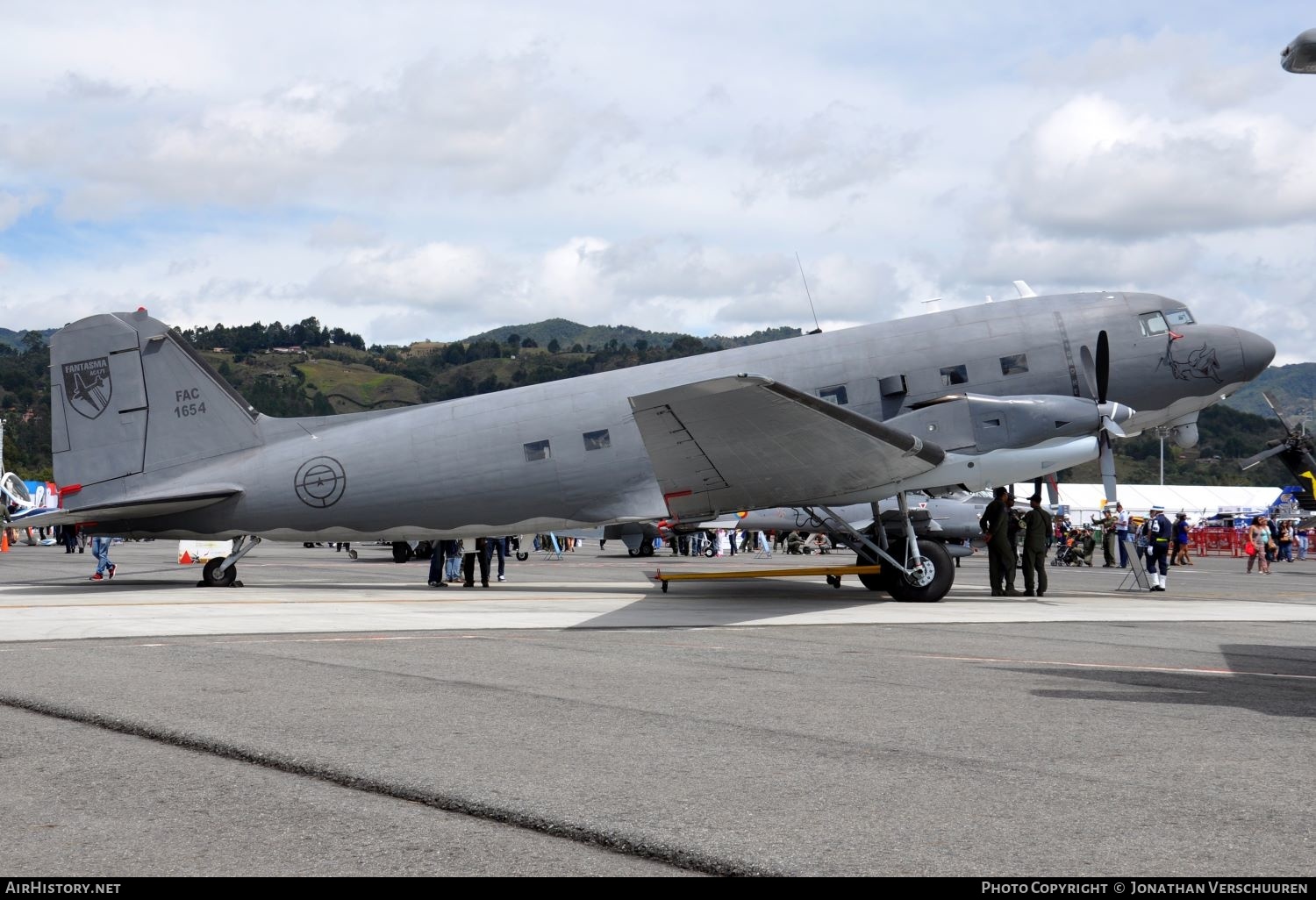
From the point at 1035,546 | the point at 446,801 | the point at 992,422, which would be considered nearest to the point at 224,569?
the point at 992,422

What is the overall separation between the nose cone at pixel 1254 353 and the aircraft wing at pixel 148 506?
18561 mm

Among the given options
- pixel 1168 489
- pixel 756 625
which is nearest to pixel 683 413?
pixel 756 625

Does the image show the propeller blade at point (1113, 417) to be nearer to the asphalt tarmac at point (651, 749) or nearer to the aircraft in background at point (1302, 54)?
the asphalt tarmac at point (651, 749)

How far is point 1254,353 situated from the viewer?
20.4 metres

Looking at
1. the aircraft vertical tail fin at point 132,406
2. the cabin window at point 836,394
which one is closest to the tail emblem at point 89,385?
the aircraft vertical tail fin at point 132,406

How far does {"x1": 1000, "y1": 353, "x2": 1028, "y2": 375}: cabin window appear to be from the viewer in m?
19.7

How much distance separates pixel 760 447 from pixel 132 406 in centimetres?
1274

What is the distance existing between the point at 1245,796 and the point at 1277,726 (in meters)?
2.37

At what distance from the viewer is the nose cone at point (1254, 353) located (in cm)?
2034

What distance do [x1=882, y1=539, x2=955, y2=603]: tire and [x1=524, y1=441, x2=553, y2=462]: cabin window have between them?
635 cm

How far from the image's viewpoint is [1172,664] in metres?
11.0

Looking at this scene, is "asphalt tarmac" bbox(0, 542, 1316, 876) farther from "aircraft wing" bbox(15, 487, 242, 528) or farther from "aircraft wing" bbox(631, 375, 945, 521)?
"aircraft wing" bbox(15, 487, 242, 528)

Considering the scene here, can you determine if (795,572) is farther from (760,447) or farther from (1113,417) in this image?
(1113,417)

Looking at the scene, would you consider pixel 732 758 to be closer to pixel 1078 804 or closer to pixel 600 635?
pixel 1078 804
